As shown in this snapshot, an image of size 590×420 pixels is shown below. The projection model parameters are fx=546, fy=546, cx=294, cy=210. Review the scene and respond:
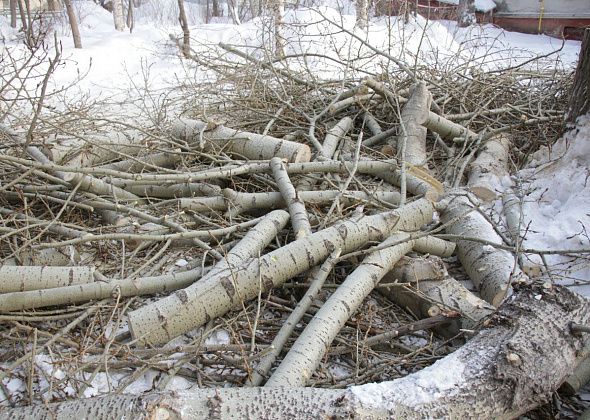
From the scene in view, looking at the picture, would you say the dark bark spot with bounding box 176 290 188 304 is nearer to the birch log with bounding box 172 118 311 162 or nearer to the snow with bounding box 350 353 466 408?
the snow with bounding box 350 353 466 408

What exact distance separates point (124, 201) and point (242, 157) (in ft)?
3.38

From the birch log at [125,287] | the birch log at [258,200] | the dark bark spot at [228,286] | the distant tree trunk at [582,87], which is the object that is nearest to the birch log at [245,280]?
the dark bark spot at [228,286]

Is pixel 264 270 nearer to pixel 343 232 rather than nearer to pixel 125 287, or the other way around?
pixel 343 232

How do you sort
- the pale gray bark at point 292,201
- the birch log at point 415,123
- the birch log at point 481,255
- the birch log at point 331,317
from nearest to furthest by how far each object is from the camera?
the birch log at point 331,317 < the birch log at point 481,255 < the pale gray bark at point 292,201 < the birch log at point 415,123

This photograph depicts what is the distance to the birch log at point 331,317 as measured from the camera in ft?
8.01

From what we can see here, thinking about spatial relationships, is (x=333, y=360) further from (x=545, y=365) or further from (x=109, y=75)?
(x=109, y=75)

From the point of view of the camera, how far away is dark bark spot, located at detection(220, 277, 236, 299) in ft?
9.60

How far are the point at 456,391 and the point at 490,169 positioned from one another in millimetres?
2839

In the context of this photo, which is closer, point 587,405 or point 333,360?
point 587,405

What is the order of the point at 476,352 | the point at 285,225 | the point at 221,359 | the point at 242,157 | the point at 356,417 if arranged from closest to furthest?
the point at 356,417 → the point at 476,352 → the point at 221,359 → the point at 285,225 → the point at 242,157

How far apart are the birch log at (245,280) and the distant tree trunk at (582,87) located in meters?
2.12

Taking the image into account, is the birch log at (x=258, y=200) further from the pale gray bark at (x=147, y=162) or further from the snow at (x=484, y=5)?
the snow at (x=484, y=5)

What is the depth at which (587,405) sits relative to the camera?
2.56 meters

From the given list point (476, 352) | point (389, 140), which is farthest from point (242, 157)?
point (476, 352)
